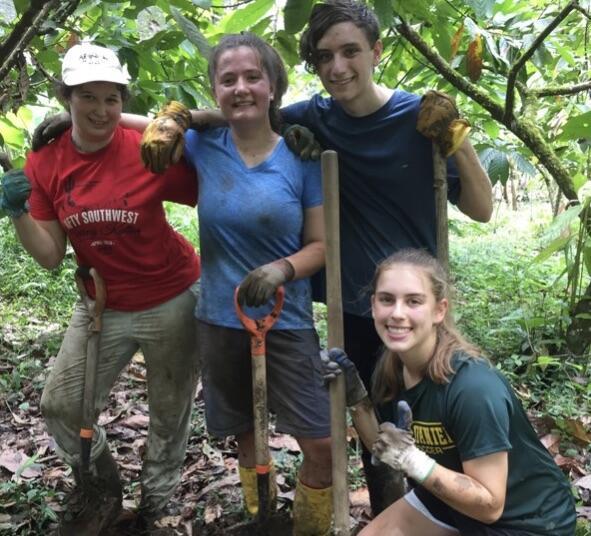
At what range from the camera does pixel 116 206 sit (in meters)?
2.65

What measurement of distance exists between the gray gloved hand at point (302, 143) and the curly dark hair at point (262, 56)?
5.1 inches

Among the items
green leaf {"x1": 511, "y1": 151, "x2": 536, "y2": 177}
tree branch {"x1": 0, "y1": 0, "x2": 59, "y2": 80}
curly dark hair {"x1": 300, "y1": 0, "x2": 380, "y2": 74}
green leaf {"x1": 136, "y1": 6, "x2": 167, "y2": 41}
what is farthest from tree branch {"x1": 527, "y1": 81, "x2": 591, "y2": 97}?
tree branch {"x1": 0, "y1": 0, "x2": 59, "y2": 80}

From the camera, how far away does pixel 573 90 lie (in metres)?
4.29

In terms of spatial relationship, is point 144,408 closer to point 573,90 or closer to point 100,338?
point 100,338

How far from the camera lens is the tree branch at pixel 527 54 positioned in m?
3.24

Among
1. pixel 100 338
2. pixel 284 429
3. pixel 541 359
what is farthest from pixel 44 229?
pixel 541 359

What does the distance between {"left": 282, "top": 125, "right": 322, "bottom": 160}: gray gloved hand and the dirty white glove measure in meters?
1.10

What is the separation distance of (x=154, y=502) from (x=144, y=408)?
1337 millimetres

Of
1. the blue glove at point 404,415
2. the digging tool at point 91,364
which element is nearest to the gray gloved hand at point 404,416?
the blue glove at point 404,415

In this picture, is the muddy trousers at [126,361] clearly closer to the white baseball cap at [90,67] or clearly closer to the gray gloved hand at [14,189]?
the gray gloved hand at [14,189]

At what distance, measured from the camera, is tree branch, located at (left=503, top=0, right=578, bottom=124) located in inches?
127

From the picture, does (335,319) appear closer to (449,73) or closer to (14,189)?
(14,189)

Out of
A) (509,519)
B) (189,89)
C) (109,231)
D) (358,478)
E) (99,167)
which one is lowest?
(358,478)

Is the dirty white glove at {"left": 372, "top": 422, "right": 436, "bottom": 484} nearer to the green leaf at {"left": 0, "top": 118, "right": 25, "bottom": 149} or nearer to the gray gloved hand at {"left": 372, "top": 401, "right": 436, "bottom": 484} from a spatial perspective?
the gray gloved hand at {"left": 372, "top": 401, "right": 436, "bottom": 484}
